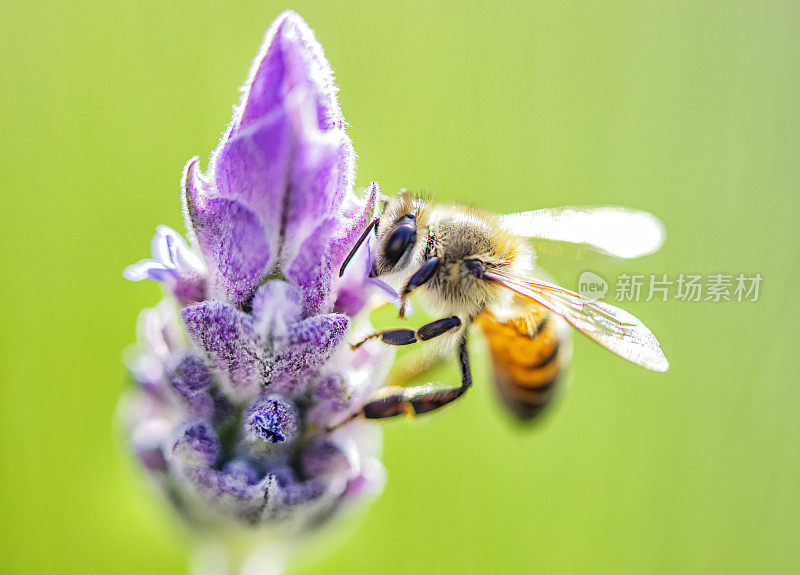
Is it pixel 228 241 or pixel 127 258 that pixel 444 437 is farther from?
pixel 228 241

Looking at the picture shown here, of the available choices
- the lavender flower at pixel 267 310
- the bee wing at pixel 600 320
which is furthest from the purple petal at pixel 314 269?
the bee wing at pixel 600 320

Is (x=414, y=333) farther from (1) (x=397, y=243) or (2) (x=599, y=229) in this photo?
(2) (x=599, y=229)

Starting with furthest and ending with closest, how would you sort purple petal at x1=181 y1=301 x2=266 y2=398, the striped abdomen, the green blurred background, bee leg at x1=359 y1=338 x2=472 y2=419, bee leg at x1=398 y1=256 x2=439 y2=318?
the green blurred background < the striped abdomen < bee leg at x1=398 y1=256 x2=439 y2=318 < bee leg at x1=359 y1=338 x2=472 y2=419 < purple petal at x1=181 y1=301 x2=266 y2=398

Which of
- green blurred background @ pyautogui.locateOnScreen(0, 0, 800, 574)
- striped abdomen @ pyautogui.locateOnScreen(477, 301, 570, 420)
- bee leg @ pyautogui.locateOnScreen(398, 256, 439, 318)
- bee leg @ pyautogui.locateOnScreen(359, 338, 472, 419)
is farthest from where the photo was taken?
green blurred background @ pyautogui.locateOnScreen(0, 0, 800, 574)

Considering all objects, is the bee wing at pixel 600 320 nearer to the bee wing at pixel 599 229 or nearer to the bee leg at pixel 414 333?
the bee leg at pixel 414 333

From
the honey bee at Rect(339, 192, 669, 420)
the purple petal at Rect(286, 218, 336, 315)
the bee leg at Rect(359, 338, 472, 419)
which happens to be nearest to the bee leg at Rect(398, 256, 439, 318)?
the honey bee at Rect(339, 192, 669, 420)

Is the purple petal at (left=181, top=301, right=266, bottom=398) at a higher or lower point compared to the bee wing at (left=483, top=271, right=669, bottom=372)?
lower

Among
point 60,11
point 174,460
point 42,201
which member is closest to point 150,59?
point 60,11

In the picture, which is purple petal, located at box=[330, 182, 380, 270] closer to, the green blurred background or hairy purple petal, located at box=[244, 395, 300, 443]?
hairy purple petal, located at box=[244, 395, 300, 443]
